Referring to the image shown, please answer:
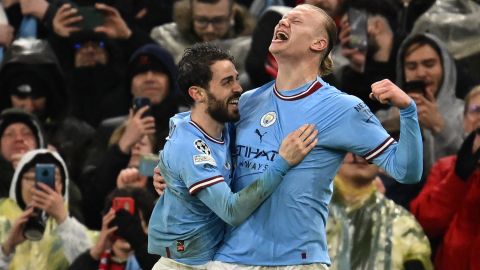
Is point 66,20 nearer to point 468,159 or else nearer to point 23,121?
point 23,121

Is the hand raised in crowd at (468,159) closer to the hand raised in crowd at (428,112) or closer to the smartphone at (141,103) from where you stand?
the hand raised in crowd at (428,112)

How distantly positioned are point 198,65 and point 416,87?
315cm

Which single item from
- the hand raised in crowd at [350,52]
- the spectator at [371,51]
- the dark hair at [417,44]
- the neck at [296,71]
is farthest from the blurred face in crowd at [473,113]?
the neck at [296,71]

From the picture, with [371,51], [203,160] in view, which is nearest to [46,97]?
[371,51]

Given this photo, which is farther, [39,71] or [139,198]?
[39,71]

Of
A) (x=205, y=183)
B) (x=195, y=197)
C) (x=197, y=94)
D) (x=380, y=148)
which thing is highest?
(x=197, y=94)

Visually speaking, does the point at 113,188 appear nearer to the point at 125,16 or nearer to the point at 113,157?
the point at 113,157

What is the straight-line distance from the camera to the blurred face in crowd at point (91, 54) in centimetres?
1059

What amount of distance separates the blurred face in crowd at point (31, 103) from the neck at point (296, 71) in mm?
4158

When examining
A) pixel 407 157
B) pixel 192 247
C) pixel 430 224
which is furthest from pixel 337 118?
pixel 430 224

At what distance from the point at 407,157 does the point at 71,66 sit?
5.19 meters

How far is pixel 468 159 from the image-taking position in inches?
321

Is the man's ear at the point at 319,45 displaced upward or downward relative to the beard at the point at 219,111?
upward

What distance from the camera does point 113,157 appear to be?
30.6 ft
